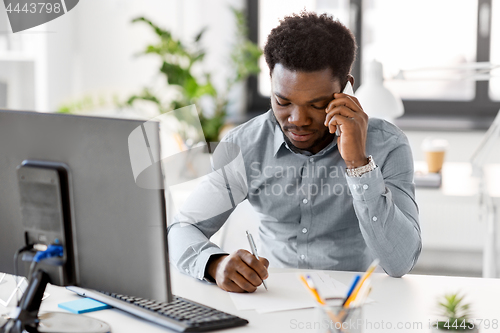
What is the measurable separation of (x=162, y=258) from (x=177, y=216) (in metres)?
0.64

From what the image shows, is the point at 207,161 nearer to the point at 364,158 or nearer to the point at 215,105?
the point at 364,158

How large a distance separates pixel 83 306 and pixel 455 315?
647 mm

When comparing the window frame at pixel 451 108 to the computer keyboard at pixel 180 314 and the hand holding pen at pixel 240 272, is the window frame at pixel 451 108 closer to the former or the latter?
the hand holding pen at pixel 240 272

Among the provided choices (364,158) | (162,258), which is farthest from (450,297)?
(364,158)

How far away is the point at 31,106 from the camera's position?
3.38 m

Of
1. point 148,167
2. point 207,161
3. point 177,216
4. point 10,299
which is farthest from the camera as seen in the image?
point 207,161

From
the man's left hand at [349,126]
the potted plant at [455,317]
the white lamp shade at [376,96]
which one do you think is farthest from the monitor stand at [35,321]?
the white lamp shade at [376,96]

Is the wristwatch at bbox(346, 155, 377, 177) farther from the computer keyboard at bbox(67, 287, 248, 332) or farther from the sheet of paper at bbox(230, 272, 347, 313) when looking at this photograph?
the computer keyboard at bbox(67, 287, 248, 332)

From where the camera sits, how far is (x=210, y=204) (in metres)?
1.53

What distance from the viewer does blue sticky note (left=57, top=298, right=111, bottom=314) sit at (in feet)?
3.47

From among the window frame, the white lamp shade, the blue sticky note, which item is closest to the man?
the blue sticky note

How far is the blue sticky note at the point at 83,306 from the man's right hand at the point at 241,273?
0.23 metres

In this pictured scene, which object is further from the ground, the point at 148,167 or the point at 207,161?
the point at 148,167

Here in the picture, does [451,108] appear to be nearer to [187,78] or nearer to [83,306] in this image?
[187,78]
